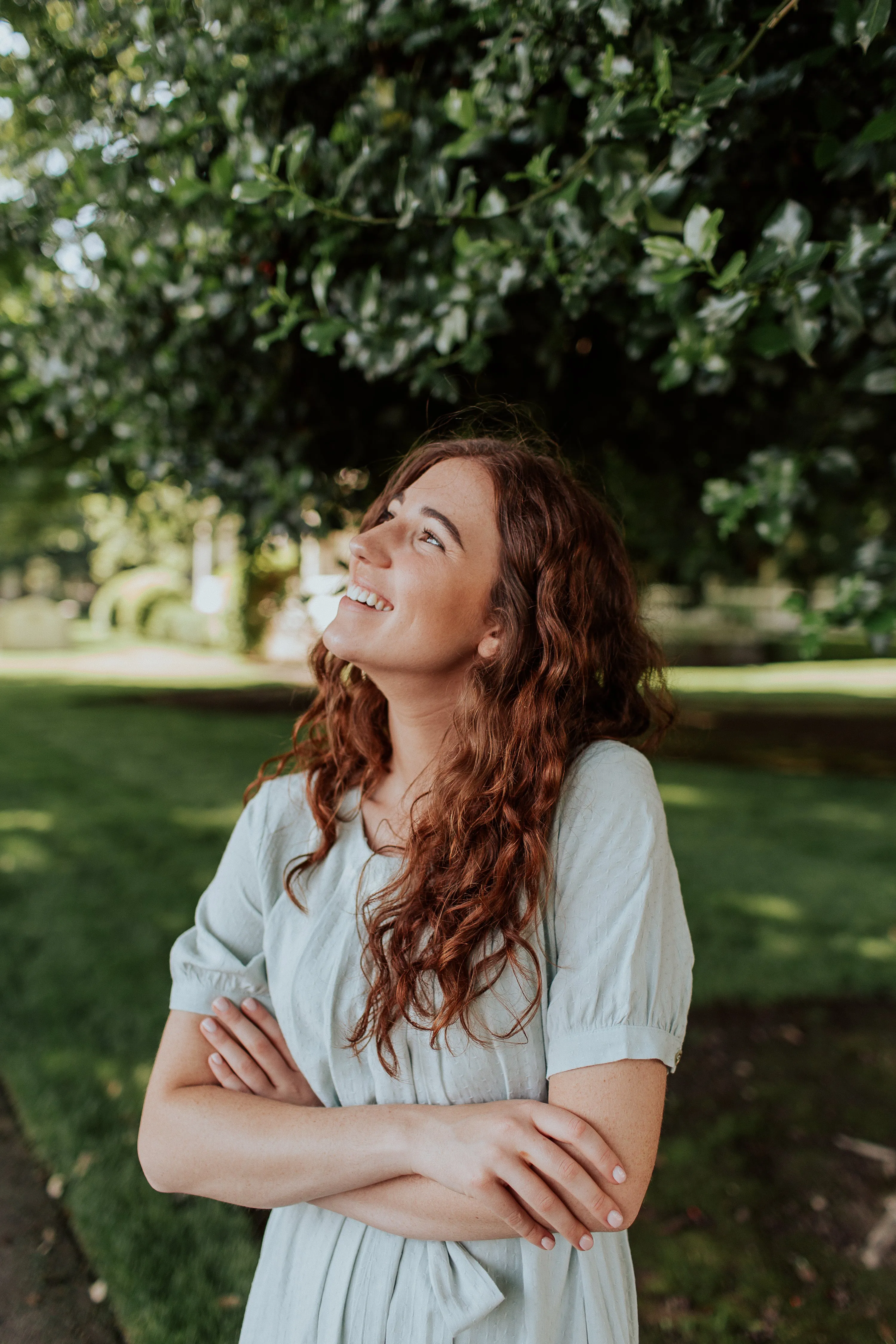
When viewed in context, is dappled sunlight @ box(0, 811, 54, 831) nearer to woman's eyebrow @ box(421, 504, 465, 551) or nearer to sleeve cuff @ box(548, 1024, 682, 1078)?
woman's eyebrow @ box(421, 504, 465, 551)

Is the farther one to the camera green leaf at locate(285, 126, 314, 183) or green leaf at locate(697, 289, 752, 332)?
green leaf at locate(285, 126, 314, 183)

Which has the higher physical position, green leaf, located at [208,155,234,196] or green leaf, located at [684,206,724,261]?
green leaf, located at [208,155,234,196]

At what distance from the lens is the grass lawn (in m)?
3.05

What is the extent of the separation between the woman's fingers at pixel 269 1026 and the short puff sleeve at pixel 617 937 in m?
0.57

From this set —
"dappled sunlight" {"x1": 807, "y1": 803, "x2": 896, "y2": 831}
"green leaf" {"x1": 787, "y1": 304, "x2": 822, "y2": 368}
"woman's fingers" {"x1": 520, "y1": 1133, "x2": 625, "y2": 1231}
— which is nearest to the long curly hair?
"woman's fingers" {"x1": 520, "y1": 1133, "x2": 625, "y2": 1231}

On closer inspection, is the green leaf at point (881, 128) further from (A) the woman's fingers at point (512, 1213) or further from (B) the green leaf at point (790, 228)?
(A) the woman's fingers at point (512, 1213)

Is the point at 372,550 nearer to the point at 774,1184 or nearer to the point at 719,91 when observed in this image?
the point at 719,91

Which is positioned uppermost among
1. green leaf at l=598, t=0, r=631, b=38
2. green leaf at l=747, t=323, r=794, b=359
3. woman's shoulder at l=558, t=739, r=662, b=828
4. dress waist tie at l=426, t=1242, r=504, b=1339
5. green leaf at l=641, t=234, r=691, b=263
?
green leaf at l=598, t=0, r=631, b=38

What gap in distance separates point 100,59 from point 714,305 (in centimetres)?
212

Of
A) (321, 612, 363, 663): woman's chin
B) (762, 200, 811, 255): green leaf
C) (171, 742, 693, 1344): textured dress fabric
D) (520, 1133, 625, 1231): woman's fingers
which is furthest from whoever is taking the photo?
(762, 200, 811, 255): green leaf

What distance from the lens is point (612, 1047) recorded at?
1.52m

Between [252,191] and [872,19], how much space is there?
54.0 inches

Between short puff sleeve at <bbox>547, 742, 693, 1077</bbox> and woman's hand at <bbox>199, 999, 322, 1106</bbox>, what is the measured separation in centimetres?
55

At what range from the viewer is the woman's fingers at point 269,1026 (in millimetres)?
1848
